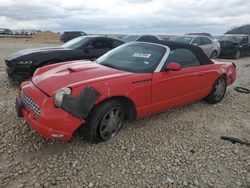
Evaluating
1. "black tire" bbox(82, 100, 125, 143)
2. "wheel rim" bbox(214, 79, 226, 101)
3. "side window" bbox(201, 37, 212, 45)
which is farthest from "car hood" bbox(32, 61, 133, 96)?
"side window" bbox(201, 37, 212, 45)

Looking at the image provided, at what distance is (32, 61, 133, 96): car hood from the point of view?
361 centimetres

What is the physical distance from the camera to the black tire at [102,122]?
3598 millimetres

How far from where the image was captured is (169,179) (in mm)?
3164

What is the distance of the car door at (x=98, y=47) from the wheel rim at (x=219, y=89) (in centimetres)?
363

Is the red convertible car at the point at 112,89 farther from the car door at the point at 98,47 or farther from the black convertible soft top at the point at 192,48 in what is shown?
the car door at the point at 98,47

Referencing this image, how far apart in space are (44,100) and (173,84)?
223 cm

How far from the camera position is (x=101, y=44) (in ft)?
27.7

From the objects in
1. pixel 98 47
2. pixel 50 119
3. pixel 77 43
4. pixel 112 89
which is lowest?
pixel 50 119

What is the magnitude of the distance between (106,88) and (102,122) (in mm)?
478

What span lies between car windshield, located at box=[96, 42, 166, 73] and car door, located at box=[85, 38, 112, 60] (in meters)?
2.92

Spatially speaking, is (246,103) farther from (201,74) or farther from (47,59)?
(47,59)

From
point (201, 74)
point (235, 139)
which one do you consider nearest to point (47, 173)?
point (235, 139)

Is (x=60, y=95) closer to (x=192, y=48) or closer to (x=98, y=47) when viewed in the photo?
(x=192, y=48)

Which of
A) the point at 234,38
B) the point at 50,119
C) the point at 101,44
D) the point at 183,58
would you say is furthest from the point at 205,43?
the point at 50,119
